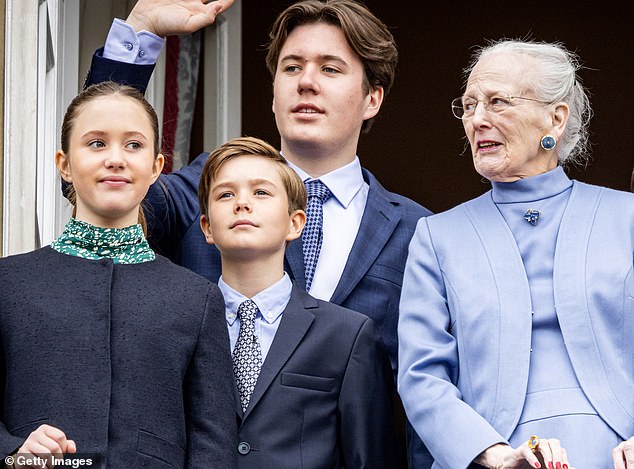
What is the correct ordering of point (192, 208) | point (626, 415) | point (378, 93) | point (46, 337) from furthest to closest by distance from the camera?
1. point (378, 93)
2. point (192, 208)
3. point (626, 415)
4. point (46, 337)

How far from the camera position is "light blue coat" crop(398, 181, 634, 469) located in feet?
9.84

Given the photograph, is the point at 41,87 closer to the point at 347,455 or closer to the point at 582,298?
the point at 347,455

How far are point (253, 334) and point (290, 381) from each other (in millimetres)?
154

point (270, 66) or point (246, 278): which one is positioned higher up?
point (270, 66)

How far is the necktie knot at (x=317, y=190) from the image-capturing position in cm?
370

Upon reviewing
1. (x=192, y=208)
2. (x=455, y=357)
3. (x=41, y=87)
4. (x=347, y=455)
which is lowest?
(x=347, y=455)

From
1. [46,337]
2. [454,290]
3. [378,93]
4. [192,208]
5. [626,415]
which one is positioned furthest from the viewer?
[378,93]

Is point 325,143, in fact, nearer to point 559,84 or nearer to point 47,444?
point 559,84

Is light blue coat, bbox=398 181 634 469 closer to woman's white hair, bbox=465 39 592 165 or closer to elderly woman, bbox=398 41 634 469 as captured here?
elderly woman, bbox=398 41 634 469

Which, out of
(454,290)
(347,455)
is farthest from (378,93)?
(347,455)

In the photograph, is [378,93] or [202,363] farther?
[378,93]

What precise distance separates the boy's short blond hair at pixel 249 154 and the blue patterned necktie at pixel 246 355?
284 mm

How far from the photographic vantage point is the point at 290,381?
3.13 meters

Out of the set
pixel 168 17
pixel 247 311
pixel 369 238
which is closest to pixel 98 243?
pixel 247 311
